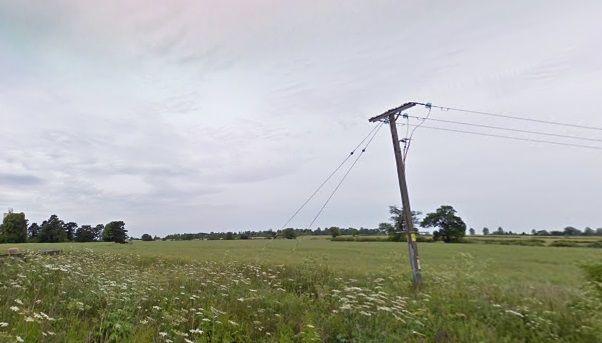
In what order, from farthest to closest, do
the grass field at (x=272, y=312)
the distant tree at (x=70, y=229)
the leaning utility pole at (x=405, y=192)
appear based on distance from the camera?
1. the distant tree at (x=70, y=229)
2. the leaning utility pole at (x=405, y=192)
3. the grass field at (x=272, y=312)

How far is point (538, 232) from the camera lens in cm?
10519

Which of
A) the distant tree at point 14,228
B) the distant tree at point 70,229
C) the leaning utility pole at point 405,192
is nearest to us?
the leaning utility pole at point 405,192

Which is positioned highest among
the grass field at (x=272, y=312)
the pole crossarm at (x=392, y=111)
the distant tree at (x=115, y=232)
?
the pole crossarm at (x=392, y=111)

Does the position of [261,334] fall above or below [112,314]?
below

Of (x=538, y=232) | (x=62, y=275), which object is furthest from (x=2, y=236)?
(x=538, y=232)

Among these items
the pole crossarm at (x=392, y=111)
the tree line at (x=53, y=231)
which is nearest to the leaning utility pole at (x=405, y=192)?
the pole crossarm at (x=392, y=111)

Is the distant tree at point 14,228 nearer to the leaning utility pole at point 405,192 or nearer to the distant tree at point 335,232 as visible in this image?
the distant tree at point 335,232

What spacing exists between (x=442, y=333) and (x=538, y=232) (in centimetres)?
12041

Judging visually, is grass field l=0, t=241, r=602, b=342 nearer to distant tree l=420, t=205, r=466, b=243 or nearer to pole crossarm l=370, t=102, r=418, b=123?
pole crossarm l=370, t=102, r=418, b=123

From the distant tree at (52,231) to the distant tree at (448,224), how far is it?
356ft

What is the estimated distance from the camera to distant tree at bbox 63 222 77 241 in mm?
114812

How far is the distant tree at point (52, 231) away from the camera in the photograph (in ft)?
338

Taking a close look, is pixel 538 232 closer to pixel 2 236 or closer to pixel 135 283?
pixel 135 283

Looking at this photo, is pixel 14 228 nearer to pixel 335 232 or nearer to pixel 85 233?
pixel 85 233
